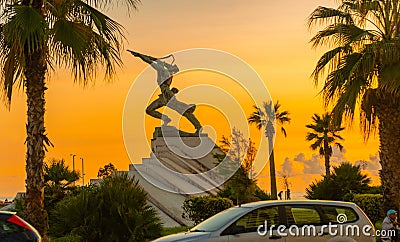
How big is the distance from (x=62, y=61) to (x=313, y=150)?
41823 mm

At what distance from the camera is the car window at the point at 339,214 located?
13.6 metres

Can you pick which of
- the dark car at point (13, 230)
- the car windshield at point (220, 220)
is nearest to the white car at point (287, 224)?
the car windshield at point (220, 220)

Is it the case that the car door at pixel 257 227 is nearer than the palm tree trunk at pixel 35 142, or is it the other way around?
the car door at pixel 257 227

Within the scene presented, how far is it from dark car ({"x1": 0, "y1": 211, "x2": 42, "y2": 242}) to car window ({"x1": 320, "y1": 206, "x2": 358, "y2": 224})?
5.62 meters

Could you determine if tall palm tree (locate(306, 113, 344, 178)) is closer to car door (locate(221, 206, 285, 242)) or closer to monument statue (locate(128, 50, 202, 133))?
monument statue (locate(128, 50, 202, 133))

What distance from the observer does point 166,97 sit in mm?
43781

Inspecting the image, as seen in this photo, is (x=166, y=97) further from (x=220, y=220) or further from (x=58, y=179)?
(x=220, y=220)

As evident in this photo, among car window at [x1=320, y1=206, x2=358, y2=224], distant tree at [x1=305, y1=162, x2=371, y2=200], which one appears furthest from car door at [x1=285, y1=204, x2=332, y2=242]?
distant tree at [x1=305, y1=162, x2=371, y2=200]

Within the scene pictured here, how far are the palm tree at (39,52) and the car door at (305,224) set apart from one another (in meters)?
6.09

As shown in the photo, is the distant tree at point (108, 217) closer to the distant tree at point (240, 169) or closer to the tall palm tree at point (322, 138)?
the distant tree at point (240, 169)

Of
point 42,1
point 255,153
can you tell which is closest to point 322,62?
point 42,1

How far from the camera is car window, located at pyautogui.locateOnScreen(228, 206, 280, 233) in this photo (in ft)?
42.6

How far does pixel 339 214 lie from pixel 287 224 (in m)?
1.18

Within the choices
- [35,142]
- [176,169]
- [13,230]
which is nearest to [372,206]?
[35,142]
